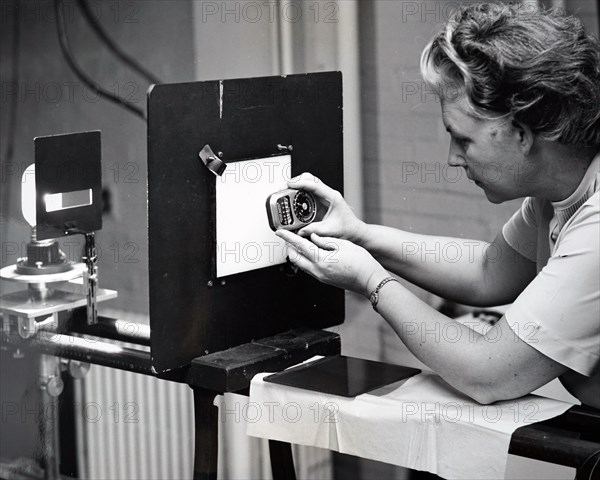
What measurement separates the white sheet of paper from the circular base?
33 cm

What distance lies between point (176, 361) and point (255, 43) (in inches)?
38.3

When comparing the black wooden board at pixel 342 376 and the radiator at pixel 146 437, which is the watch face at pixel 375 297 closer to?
the black wooden board at pixel 342 376

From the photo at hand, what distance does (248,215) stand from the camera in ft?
4.21

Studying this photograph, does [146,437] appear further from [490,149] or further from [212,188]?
[490,149]

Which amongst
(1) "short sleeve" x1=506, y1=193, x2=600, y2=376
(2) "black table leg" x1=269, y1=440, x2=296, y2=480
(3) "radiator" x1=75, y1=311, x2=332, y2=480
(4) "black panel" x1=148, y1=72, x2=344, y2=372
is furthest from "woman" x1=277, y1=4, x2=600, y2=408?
(3) "radiator" x1=75, y1=311, x2=332, y2=480

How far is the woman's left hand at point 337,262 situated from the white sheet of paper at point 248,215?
7 centimetres

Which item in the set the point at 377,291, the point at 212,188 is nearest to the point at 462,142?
the point at 377,291

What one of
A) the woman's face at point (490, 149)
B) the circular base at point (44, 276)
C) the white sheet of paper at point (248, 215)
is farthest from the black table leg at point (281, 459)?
the woman's face at point (490, 149)

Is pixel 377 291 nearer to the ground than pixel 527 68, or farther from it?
nearer to the ground

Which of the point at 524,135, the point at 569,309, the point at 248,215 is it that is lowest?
the point at 569,309

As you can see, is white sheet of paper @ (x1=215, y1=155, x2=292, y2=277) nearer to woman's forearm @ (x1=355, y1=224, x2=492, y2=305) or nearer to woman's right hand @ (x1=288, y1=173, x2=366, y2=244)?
woman's right hand @ (x1=288, y1=173, x2=366, y2=244)

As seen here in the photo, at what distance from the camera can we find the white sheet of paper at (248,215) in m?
1.24

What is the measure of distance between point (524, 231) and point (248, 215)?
42 cm

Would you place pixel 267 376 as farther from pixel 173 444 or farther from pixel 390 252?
pixel 173 444
